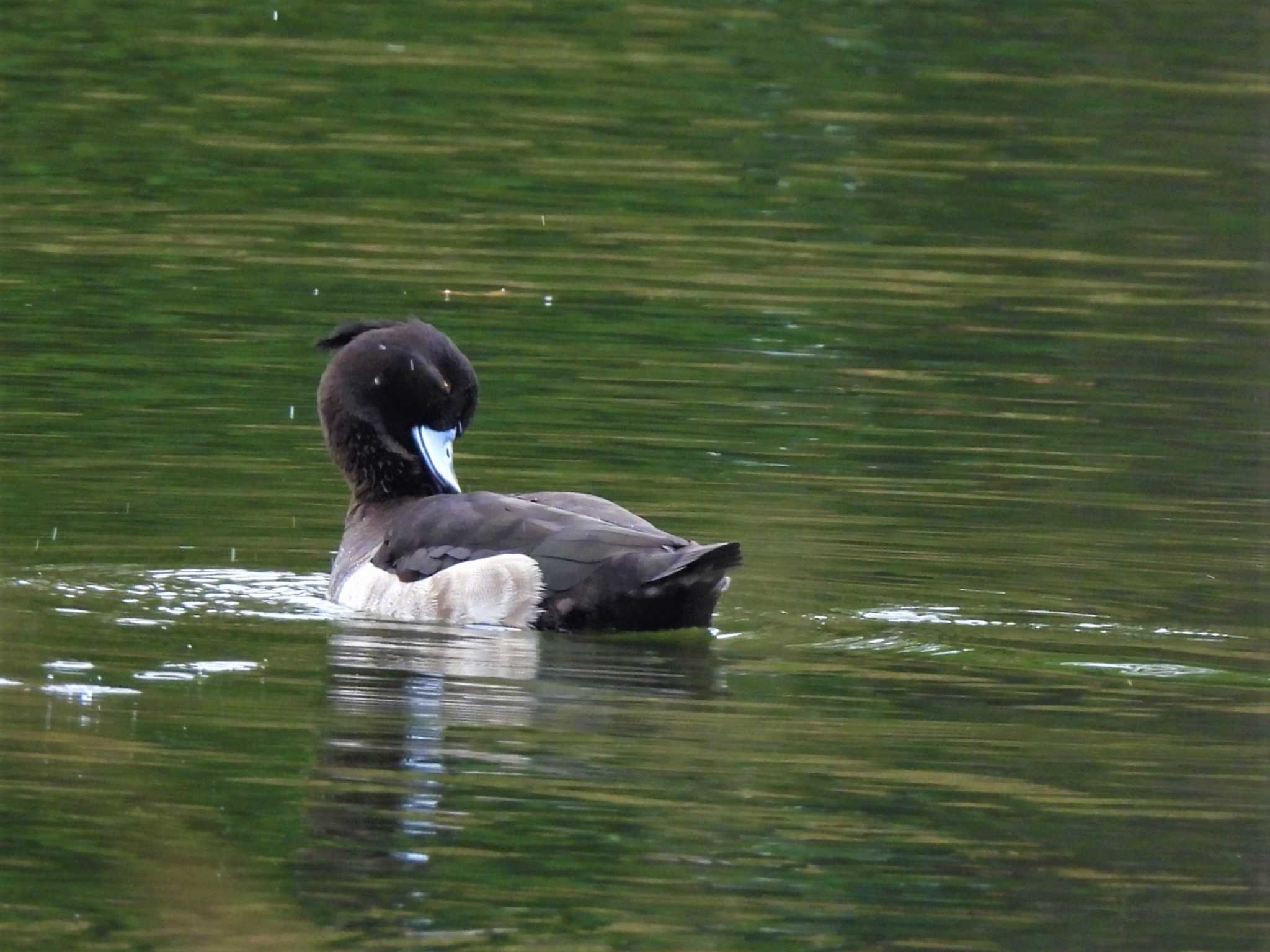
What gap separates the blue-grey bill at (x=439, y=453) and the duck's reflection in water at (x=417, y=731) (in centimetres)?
113

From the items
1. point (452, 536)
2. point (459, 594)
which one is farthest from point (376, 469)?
point (459, 594)

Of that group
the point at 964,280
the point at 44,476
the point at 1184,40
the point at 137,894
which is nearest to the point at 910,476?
the point at 44,476

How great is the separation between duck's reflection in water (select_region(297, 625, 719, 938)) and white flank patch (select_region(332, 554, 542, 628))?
0.09 meters

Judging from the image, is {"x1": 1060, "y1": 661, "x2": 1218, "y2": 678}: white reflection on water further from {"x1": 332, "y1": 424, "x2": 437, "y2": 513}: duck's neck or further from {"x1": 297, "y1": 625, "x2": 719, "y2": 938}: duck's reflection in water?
{"x1": 332, "y1": 424, "x2": 437, "y2": 513}: duck's neck

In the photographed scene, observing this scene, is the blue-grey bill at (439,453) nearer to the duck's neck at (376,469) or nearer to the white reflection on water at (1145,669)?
the duck's neck at (376,469)

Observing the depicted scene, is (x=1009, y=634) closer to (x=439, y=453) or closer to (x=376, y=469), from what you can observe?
(x=439, y=453)

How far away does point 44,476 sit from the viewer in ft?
36.6

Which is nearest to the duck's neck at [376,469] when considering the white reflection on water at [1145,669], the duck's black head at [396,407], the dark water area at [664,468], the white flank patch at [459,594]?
the duck's black head at [396,407]

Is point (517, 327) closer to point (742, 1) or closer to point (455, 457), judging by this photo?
point (455, 457)

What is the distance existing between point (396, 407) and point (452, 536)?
3.46ft

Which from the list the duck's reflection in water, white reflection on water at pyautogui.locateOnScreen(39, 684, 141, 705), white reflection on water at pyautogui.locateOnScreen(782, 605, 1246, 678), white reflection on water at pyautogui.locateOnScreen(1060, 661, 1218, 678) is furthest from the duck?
white reflection on water at pyautogui.locateOnScreen(39, 684, 141, 705)

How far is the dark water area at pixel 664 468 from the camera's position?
7.02 m

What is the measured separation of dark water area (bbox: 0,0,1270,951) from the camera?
23.0 ft

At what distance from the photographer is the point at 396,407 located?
34.7 ft
